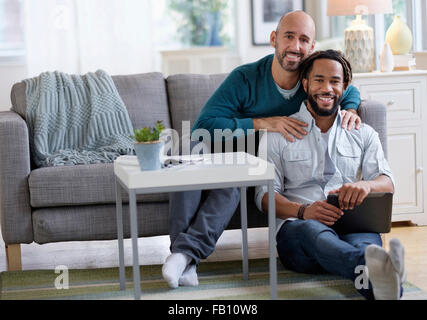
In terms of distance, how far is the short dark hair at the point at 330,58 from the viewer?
251 centimetres

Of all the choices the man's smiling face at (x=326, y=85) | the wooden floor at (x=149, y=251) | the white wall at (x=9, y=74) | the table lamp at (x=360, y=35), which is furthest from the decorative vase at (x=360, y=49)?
the white wall at (x=9, y=74)

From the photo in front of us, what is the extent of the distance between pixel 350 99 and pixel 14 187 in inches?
53.6

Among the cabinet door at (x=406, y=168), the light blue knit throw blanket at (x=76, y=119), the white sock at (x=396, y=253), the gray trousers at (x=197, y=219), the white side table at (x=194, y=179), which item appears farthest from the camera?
the cabinet door at (x=406, y=168)

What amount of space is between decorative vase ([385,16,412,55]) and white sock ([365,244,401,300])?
1872mm

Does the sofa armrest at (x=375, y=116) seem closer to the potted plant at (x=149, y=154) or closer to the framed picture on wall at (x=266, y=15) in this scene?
the potted plant at (x=149, y=154)

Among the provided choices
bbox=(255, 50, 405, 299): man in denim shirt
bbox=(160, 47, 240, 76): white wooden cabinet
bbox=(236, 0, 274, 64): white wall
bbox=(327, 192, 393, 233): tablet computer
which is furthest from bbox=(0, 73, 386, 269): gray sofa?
bbox=(236, 0, 274, 64): white wall

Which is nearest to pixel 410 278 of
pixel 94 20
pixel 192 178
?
pixel 192 178

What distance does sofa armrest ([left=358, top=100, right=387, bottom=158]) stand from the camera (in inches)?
111

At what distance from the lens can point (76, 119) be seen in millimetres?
3199

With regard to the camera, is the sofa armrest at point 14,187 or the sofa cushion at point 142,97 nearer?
the sofa armrest at point 14,187

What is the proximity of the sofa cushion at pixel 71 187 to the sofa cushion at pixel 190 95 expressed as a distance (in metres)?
0.64

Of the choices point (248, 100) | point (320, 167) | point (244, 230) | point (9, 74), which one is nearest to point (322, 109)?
point (320, 167)

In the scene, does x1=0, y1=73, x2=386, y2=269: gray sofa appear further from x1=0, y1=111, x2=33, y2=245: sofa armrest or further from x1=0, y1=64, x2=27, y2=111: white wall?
x1=0, y1=64, x2=27, y2=111: white wall

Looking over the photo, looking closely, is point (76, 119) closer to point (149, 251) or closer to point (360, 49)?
point (149, 251)
